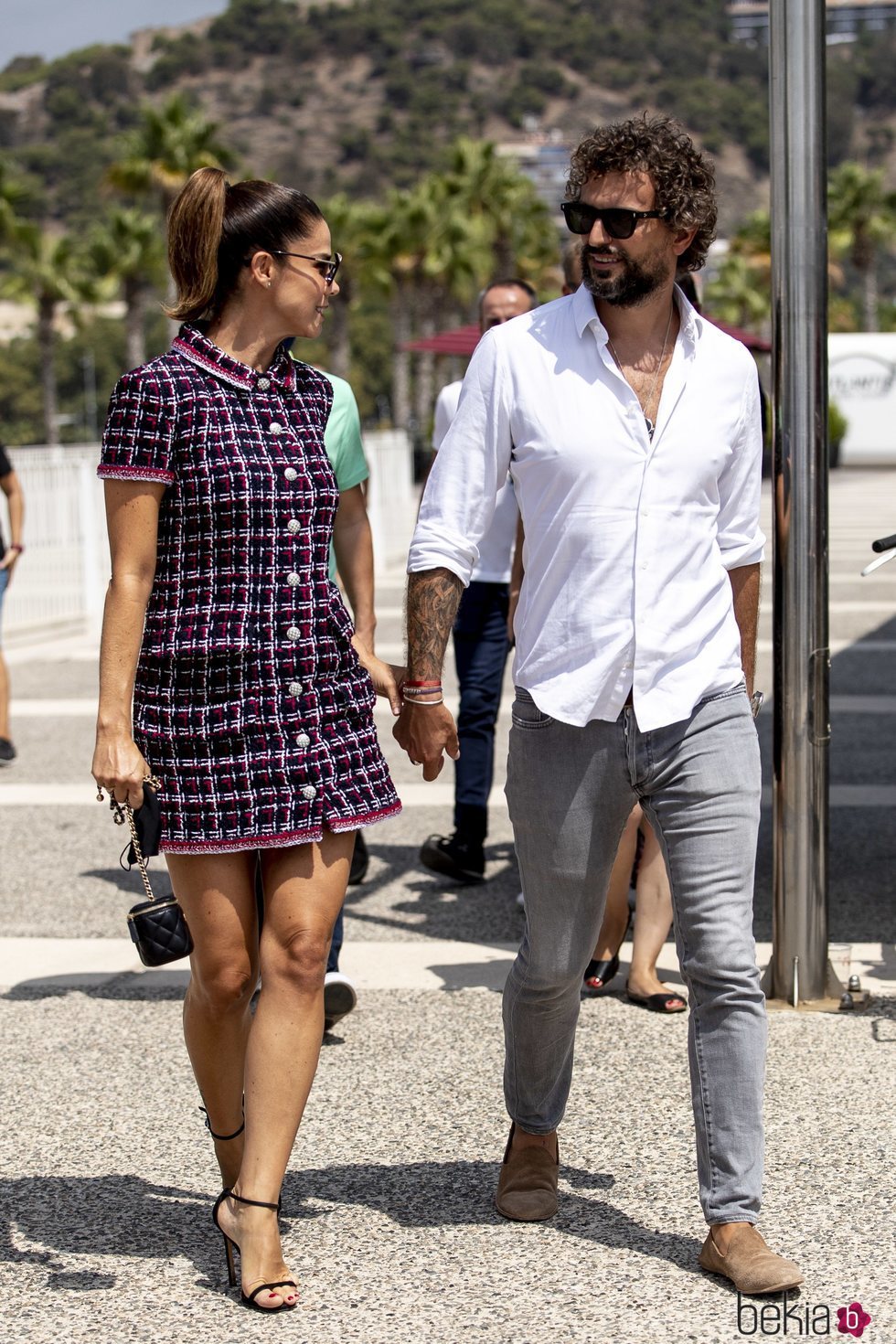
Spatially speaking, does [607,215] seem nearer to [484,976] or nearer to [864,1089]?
[864,1089]

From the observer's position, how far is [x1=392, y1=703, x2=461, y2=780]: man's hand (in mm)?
3184

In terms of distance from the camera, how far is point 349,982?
473 centimetres

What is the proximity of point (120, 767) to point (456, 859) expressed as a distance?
3584mm

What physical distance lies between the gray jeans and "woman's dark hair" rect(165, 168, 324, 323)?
94 cm

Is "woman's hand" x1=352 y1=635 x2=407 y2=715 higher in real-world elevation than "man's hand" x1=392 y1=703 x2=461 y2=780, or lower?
higher

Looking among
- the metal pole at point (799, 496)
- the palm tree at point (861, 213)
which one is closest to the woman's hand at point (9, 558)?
the metal pole at point (799, 496)

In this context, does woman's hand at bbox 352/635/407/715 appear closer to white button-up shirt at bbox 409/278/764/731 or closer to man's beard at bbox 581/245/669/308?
white button-up shirt at bbox 409/278/764/731

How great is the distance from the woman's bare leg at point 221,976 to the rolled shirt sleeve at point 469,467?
0.66m

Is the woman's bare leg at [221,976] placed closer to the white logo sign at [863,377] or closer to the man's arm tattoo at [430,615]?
the man's arm tattoo at [430,615]

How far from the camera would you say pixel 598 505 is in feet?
10.1

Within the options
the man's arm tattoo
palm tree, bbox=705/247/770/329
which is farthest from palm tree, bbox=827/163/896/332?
the man's arm tattoo

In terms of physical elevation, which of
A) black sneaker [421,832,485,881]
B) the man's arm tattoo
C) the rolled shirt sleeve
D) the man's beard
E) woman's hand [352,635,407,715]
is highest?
the man's beard

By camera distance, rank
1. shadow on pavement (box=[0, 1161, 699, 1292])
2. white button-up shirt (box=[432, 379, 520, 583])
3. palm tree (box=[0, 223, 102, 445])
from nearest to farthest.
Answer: shadow on pavement (box=[0, 1161, 699, 1292]) < white button-up shirt (box=[432, 379, 520, 583]) < palm tree (box=[0, 223, 102, 445])

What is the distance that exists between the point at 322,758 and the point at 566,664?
47cm
